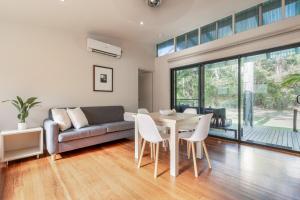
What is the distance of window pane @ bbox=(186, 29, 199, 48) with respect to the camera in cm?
427

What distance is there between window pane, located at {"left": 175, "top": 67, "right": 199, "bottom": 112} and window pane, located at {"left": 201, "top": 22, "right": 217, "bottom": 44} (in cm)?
79

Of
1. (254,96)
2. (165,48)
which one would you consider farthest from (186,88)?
(254,96)

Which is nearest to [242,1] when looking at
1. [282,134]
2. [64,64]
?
[282,134]

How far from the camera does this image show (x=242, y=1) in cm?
287

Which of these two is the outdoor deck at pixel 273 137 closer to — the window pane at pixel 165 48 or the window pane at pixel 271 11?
the window pane at pixel 271 11

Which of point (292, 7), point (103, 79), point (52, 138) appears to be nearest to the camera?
point (52, 138)

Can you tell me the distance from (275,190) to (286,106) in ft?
6.53

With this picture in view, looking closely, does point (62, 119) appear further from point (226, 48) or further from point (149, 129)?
point (226, 48)

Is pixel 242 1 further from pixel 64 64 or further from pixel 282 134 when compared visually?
pixel 64 64

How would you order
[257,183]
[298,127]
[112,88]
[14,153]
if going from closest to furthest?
[257,183] → [14,153] → [298,127] → [112,88]

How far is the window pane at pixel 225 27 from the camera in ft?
11.9

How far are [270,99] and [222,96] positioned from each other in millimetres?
983

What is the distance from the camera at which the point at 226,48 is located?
3740 mm

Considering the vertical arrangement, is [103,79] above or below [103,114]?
above
